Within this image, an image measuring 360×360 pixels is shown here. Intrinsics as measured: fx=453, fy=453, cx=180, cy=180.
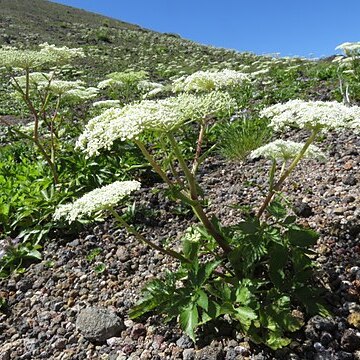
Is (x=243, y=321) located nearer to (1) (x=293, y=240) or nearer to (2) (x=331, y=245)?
(1) (x=293, y=240)

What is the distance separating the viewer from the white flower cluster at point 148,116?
10.3 feet

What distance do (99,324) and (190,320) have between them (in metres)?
1.19

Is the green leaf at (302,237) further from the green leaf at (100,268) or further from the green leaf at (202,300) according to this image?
the green leaf at (100,268)

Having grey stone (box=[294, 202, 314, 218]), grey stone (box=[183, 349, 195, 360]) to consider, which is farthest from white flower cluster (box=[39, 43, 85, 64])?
grey stone (box=[183, 349, 195, 360])

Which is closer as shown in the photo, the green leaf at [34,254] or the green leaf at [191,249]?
the green leaf at [191,249]

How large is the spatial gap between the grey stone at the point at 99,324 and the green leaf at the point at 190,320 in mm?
992

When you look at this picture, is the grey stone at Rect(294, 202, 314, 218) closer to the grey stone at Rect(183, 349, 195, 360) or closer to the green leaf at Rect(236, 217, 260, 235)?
the green leaf at Rect(236, 217, 260, 235)

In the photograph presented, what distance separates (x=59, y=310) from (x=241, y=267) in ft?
6.73

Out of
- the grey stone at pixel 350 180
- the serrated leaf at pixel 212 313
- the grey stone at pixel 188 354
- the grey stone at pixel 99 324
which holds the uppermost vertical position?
the grey stone at pixel 350 180

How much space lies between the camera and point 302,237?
3.76 meters

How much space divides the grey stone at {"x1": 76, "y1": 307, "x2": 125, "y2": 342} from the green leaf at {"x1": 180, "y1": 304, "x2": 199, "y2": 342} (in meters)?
0.99

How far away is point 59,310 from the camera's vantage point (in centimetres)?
466

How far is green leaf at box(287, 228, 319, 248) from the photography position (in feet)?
12.2

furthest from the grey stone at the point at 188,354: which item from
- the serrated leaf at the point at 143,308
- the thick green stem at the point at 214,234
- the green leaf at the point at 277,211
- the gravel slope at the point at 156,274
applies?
the green leaf at the point at 277,211
